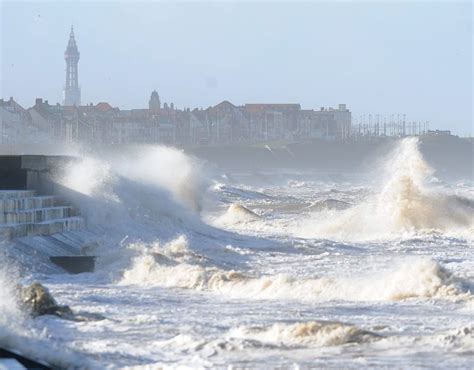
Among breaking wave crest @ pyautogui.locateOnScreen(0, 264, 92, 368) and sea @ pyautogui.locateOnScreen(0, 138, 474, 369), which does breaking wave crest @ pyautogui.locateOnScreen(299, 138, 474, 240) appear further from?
breaking wave crest @ pyautogui.locateOnScreen(0, 264, 92, 368)

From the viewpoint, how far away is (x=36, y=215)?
2342 cm

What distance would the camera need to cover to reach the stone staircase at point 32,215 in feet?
71.5

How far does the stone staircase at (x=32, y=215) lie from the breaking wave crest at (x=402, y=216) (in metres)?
8.56

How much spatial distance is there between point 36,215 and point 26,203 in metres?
0.29

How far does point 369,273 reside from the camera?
2047cm

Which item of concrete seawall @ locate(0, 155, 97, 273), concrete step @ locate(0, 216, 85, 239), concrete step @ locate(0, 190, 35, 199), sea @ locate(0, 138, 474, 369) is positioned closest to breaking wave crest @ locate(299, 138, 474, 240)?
sea @ locate(0, 138, 474, 369)

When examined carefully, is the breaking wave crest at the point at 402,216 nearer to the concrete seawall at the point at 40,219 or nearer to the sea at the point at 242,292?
the sea at the point at 242,292

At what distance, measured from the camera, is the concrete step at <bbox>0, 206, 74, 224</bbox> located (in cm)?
2189

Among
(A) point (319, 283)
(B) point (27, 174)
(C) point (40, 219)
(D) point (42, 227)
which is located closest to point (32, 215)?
(D) point (42, 227)

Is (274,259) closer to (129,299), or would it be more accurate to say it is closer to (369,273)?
(369,273)

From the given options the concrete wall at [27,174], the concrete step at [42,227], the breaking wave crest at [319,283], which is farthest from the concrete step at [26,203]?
the breaking wave crest at [319,283]

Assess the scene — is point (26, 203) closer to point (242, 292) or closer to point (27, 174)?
point (27, 174)

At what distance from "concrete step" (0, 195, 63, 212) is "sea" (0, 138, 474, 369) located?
1320 mm

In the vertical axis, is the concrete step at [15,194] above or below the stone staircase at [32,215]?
above
